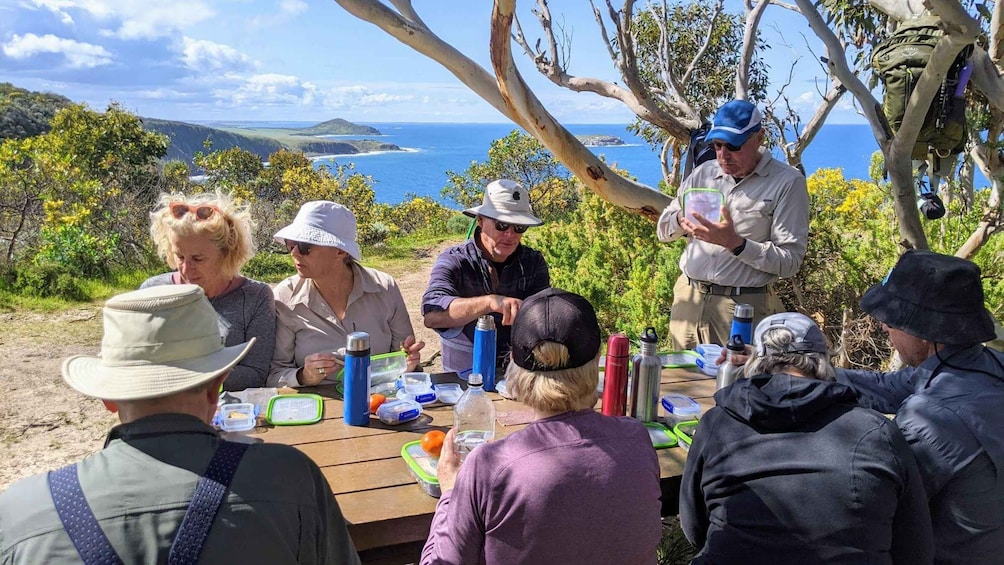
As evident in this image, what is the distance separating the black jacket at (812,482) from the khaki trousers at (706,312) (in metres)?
1.90

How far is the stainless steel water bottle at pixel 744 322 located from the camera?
2.92 metres

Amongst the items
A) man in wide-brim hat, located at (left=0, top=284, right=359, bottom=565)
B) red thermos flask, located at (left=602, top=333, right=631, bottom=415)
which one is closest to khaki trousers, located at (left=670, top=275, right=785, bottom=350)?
red thermos flask, located at (left=602, top=333, right=631, bottom=415)

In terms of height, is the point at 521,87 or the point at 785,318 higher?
Answer: the point at 521,87

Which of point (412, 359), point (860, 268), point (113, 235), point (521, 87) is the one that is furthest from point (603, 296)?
point (113, 235)

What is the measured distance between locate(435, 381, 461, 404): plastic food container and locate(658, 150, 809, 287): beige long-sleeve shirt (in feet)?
5.03

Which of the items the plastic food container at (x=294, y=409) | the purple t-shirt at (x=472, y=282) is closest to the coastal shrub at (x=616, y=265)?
the purple t-shirt at (x=472, y=282)

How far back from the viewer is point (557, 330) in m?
1.66

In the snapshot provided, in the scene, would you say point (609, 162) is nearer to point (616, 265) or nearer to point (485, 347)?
point (616, 265)

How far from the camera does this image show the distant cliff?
56.6 feet

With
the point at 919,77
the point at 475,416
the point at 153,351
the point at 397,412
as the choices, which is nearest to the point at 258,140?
the point at 919,77

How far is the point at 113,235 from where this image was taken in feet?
30.8

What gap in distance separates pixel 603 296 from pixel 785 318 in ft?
13.9

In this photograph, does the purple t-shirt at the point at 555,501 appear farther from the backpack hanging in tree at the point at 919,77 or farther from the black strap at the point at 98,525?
the backpack hanging in tree at the point at 919,77

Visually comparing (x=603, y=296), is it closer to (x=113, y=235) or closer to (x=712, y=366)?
(x=712, y=366)
